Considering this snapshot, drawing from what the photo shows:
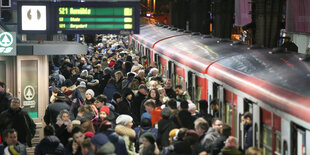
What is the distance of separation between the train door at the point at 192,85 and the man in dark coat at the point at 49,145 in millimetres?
6349

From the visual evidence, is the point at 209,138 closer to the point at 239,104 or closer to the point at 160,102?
the point at 239,104

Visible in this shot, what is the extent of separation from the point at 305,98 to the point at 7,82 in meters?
9.27

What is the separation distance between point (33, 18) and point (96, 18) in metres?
1.52

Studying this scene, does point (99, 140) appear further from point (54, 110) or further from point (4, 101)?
point (4, 101)

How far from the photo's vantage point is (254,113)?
9828 millimetres

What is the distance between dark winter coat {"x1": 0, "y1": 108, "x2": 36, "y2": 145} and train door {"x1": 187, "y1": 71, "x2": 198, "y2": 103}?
4509 millimetres

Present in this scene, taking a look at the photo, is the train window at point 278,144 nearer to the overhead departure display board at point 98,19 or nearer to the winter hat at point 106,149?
the winter hat at point 106,149

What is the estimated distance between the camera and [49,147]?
31.9ft

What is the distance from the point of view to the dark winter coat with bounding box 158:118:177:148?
434 inches

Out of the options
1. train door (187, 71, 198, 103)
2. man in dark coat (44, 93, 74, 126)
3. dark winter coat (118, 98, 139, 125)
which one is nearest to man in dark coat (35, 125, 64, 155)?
man in dark coat (44, 93, 74, 126)

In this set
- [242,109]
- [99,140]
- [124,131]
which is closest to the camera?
[99,140]

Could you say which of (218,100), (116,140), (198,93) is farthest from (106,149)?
(198,93)

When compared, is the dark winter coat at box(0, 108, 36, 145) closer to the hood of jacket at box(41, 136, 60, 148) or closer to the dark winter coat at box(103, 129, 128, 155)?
the hood of jacket at box(41, 136, 60, 148)

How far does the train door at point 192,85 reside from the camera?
15.9 m
